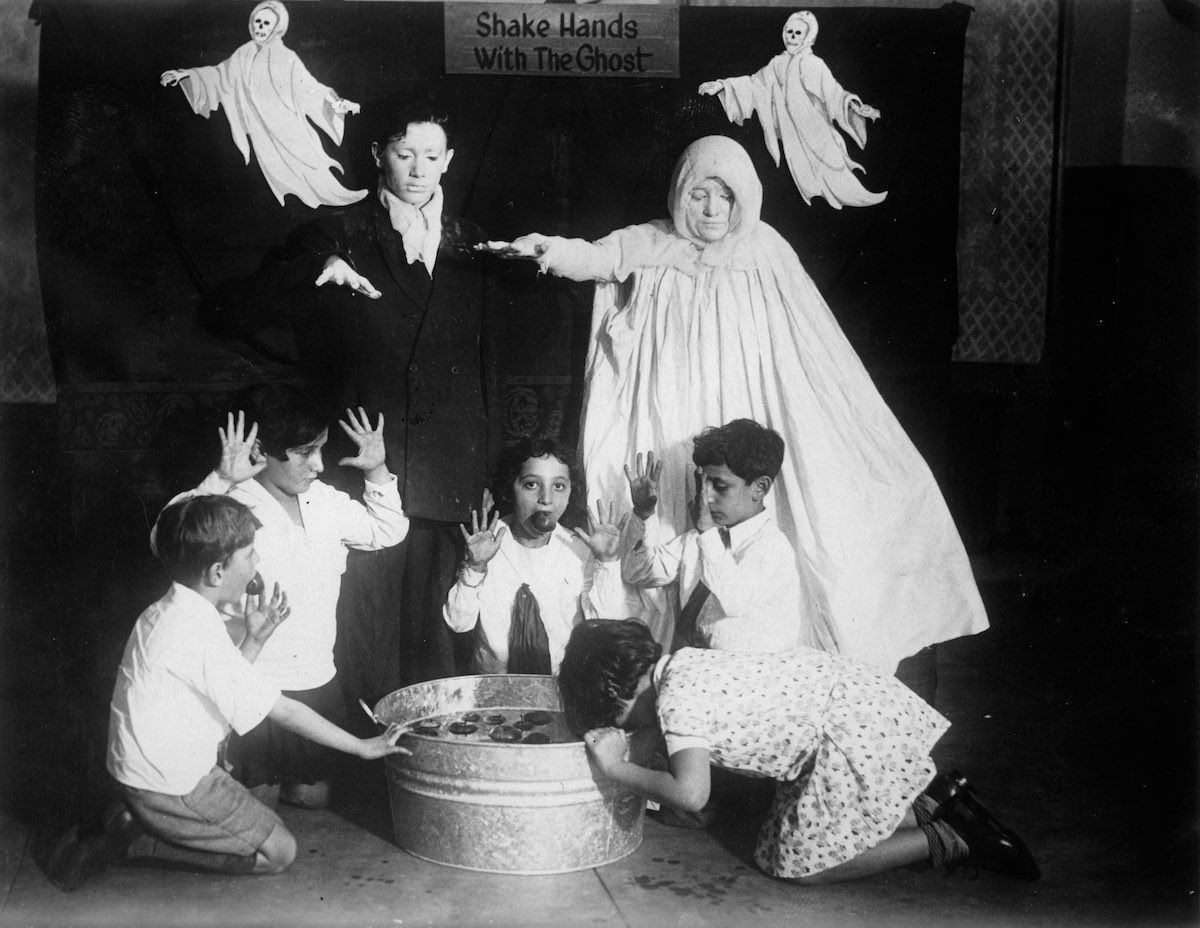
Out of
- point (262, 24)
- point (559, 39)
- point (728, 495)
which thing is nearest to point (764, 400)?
point (728, 495)

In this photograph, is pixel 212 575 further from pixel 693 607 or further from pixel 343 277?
pixel 693 607

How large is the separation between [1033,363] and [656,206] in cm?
142

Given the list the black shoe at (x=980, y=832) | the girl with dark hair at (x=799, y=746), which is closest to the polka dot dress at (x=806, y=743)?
the girl with dark hair at (x=799, y=746)

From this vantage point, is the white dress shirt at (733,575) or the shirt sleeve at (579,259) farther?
the shirt sleeve at (579,259)

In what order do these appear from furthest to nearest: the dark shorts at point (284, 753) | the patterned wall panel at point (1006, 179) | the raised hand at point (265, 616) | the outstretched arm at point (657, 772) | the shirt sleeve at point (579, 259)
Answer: the patterned wall panel at point (1006, 179) < the shirt sleeve at point (579, 259) < the dark shorts at point (284, 753) < the raised hand at point (265, 616) < the outstretched arm at point (657, 772)

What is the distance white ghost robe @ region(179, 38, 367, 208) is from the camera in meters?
3.65

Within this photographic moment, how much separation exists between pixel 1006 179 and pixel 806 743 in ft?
6.97

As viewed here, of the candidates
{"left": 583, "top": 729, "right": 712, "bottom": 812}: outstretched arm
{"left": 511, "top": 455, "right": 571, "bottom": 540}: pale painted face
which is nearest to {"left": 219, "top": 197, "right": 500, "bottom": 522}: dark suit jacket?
{"left": 511, "top": 455, "right": 571, "bottom": 540}: pale painted face

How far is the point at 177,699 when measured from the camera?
2844 mm

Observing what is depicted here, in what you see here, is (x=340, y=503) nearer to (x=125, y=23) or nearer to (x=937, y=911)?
(x=125, y=23)

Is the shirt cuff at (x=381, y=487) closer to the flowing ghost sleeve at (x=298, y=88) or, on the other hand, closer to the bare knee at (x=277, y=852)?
the bare knee at (x=277, y=852)

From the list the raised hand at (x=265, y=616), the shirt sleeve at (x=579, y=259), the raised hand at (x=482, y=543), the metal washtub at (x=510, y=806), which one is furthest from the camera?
the shirt sleeve at (x=579, y=259)

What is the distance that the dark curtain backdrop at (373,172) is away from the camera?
3.64 m

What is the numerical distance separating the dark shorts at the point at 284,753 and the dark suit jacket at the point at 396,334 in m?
0.63
